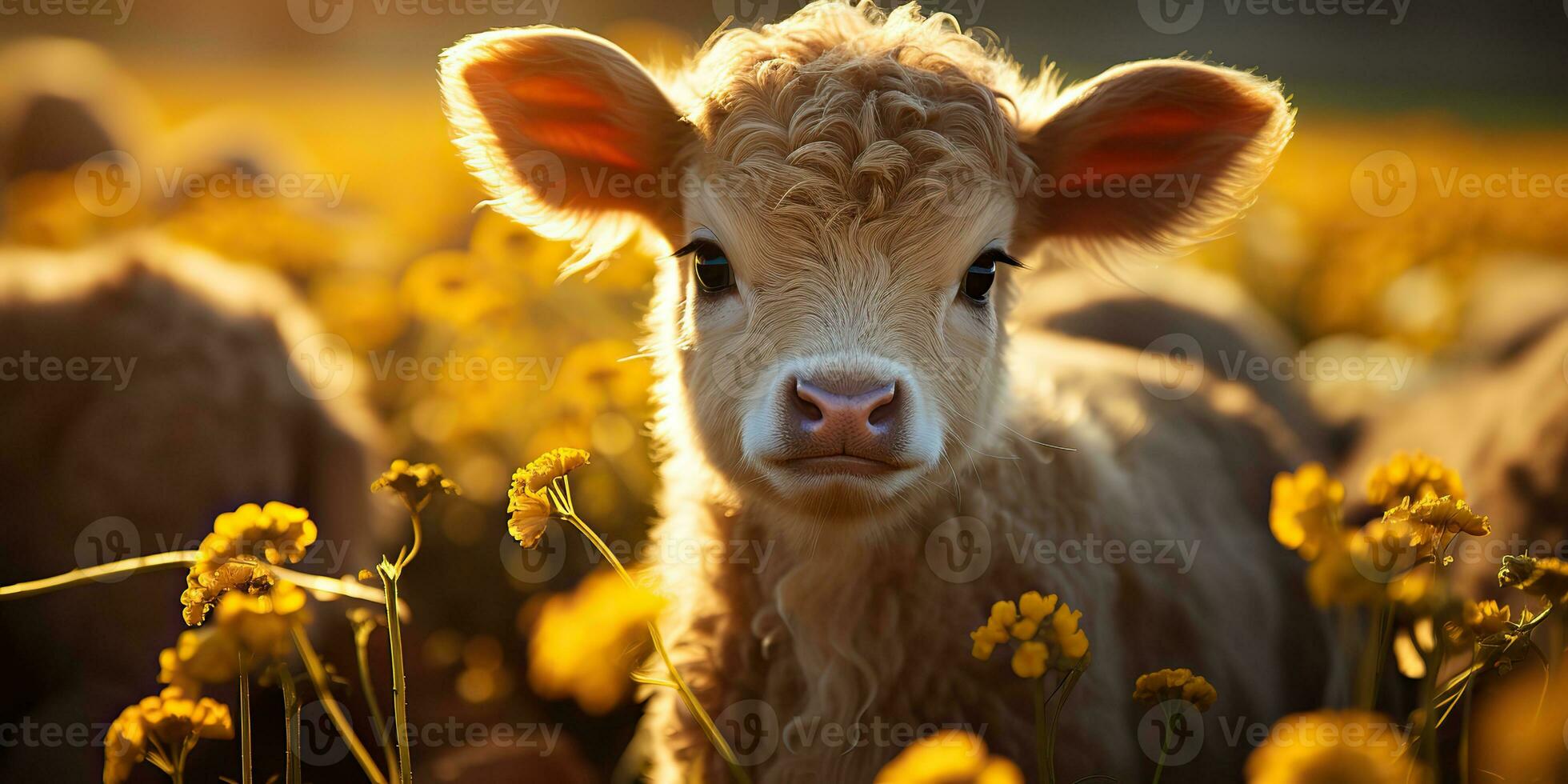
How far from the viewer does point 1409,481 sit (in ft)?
6.02

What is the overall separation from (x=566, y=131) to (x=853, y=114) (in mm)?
916

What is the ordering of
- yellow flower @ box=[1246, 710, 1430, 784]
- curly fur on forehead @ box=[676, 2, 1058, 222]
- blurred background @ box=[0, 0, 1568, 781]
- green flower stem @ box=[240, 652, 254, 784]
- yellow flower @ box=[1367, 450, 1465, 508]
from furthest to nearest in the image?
blurred background @ box=[0, 0, 1568, 781] < curly fur on forehead @ box=[676, 2, 1058, 222] < yellow flower @ box=[1367, 450, 1465, 508] < green flower stem @ box=[240, 652, 254, 784] < yellow flower @ box=[1246, 710, 1430, 784]

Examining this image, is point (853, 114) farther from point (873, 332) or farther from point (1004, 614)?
point (1004, 614)

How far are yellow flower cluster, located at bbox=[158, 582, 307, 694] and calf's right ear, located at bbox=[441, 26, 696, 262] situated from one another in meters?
1.67

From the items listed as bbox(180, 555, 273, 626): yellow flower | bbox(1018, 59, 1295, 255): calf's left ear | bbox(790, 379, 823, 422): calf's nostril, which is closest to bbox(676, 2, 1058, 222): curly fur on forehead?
bbox(1018, 59, 1295, 255): calf's left ear

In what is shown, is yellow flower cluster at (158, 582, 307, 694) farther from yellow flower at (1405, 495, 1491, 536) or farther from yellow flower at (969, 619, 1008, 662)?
yellow flower at (1405, 495, 1491, 536)

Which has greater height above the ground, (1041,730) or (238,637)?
(238,637)

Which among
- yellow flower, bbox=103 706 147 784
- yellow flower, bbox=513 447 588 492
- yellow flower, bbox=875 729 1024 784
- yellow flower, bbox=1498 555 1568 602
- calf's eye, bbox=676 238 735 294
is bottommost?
yellow flower, bbox=103 706 147 784

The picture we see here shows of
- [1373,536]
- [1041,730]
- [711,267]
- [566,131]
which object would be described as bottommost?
[1041,730]

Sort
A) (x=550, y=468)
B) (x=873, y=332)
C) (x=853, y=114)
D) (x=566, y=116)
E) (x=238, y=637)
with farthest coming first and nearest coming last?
(x=566, y=116), (x=853, y=114), (x=873, y=332), (x=550, y=468), (x=238, y=637)

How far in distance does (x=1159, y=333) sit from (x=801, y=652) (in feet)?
9.87

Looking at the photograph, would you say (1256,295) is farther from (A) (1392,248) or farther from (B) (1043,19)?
(B) (1043,19)

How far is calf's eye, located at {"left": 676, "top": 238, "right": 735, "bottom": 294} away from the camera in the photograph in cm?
275

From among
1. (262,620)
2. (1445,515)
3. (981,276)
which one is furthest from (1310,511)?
(262,620)
